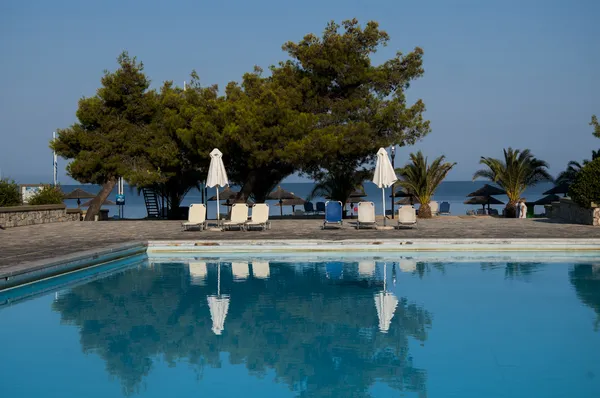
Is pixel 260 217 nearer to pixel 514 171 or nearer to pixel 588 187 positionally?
pixel 588 187

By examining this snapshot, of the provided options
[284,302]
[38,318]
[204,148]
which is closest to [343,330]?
[284,302]

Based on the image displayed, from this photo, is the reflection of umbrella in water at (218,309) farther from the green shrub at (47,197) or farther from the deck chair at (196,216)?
the green shrub at (47,197)

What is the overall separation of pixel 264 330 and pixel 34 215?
1730 centimetres

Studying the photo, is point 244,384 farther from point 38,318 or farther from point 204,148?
point 204,148

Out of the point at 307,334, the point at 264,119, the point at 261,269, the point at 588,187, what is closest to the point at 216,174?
the point at 264,119

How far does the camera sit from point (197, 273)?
1172 centimetres

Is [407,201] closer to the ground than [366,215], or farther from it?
farther from it

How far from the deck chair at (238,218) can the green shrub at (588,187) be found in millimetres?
10475

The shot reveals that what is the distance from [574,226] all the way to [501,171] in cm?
934

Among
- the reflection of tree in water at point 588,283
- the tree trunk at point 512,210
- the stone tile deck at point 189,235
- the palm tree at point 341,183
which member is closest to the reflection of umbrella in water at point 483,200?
the tree trunk at point 512,210

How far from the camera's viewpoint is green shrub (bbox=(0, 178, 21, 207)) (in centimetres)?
2181

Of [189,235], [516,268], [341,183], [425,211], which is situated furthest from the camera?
[341,183]

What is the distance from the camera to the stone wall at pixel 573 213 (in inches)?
739

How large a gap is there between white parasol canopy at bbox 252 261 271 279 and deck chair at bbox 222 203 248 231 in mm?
5190
